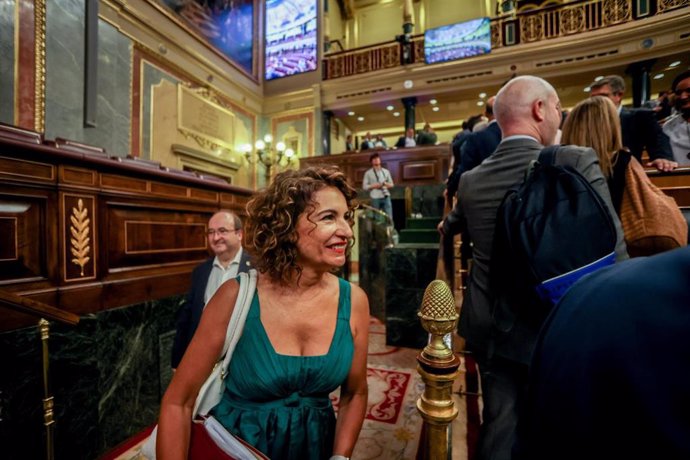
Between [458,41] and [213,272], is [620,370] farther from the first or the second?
[458,41]

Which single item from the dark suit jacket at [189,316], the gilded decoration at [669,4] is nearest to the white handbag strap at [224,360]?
the dark suit jacket at [189,316]

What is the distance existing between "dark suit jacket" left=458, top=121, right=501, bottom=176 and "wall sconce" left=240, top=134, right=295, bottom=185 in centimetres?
726

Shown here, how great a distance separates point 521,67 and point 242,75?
811 cm

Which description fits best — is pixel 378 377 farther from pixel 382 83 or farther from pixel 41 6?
pixel 382 83

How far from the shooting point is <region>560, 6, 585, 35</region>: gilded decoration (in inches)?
320

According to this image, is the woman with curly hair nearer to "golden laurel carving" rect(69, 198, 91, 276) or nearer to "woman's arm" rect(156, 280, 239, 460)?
"woman's arm" rect(156, 280, 239, 460)

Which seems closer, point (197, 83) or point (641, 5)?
point (641, 5)

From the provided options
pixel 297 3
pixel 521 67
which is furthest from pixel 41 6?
pixel 521 67

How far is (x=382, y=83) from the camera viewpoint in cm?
987

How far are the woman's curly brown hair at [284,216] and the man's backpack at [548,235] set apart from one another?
63cm

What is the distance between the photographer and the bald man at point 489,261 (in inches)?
46.2

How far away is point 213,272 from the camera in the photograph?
251cm

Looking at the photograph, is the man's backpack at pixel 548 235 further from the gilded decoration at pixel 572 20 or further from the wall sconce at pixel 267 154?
the gilded decoration at pixel 572 20

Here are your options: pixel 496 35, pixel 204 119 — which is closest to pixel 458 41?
pixel 496 35
